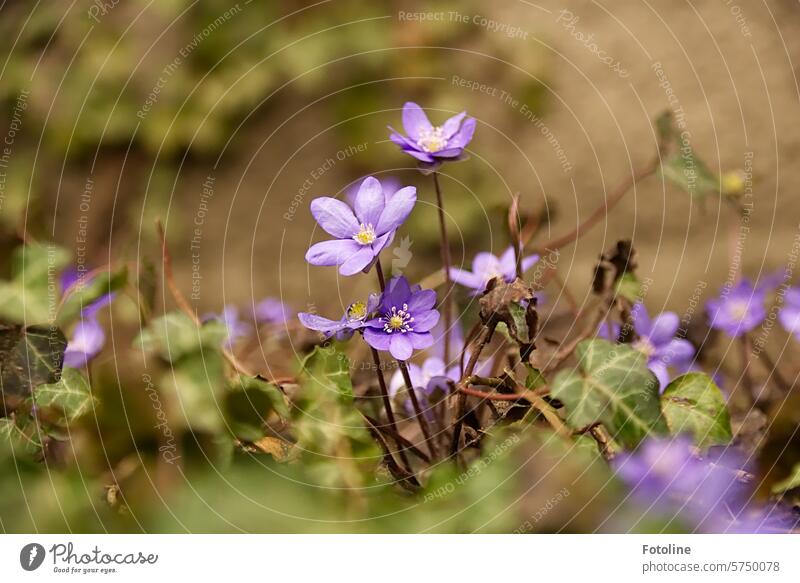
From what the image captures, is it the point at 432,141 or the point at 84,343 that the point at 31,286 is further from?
the point at 432,141

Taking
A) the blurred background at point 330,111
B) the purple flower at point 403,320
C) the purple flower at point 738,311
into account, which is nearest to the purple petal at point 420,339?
the purple flower at point 403,320

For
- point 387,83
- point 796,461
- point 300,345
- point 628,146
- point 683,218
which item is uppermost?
point 387,83

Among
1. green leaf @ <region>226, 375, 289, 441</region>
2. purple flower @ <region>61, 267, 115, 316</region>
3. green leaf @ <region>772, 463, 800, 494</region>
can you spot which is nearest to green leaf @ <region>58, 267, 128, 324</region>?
purple flower @ <region>61, 267, 115, 316</region>

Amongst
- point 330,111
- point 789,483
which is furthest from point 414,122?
point 330,111

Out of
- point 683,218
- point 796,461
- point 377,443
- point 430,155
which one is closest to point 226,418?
point 377,443

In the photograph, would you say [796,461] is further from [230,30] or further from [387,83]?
[230,30]

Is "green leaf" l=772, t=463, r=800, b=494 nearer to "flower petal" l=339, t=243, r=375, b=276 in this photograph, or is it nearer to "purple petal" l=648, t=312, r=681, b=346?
"purple petal" l=648, t=312, r=681, b=346
